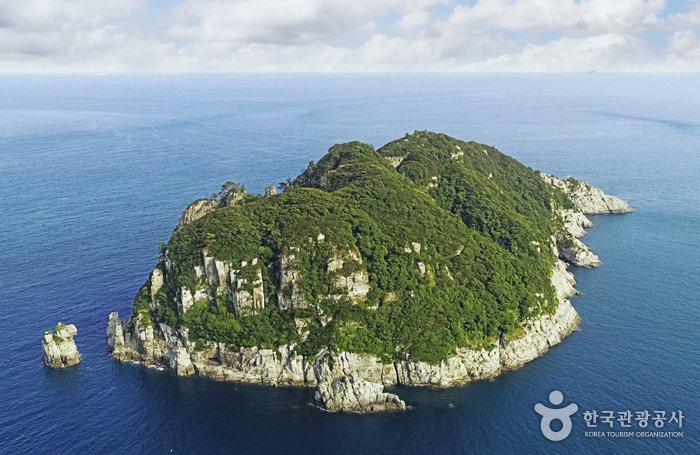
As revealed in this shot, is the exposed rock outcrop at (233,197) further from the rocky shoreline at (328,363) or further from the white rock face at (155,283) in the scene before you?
the rocky shoreline at (328,363)

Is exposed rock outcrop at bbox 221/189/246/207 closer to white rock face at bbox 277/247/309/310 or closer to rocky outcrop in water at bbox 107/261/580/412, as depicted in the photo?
white rock face at bbox 277/247/309/310

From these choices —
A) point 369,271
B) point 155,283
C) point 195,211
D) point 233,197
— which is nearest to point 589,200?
point 369,271

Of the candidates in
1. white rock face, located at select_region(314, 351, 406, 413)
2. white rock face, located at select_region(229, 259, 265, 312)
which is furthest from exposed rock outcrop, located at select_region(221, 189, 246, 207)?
white rock face, located at select_region(314, 351, 406, 413)

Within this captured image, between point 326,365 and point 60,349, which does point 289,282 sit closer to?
point 326,365

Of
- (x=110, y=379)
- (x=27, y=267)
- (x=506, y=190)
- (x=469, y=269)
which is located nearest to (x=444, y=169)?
(x=506, y=190)

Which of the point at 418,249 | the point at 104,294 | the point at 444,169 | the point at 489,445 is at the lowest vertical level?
the point at 489,445

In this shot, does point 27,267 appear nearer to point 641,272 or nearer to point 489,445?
point 489,445

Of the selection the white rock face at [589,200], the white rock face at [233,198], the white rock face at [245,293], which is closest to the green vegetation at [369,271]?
the white rock face at [245,293]
